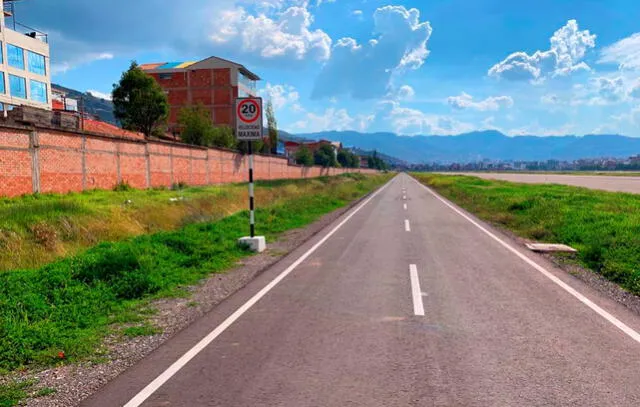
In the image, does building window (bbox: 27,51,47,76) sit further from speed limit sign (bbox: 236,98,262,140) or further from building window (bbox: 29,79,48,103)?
speed limit sign (bbox: 236,98,262,140)

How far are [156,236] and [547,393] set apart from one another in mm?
9245

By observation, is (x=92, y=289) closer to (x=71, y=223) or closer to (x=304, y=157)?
(x=71, y=223)

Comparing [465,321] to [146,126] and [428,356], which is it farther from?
[146,126]

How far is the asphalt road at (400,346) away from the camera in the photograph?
12.1 ft

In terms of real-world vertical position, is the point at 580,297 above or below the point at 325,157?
below

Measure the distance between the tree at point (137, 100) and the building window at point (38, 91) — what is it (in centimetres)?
1974

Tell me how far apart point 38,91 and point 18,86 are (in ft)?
12.1

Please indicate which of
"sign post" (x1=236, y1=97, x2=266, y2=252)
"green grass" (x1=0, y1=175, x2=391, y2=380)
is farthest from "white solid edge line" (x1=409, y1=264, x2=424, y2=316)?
"sign post" (x1=236, y1=97, x2=266, y2=252)

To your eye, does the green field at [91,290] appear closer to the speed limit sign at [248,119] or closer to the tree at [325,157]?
the speed limit sign at [248,119]

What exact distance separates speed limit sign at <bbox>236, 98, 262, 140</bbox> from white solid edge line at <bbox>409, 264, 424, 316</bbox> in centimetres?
537

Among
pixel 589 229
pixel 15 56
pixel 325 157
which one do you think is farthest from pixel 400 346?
pixel 325 157

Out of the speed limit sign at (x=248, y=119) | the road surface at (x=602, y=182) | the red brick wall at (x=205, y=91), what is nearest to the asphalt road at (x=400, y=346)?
the speed limit sign at (x=248, y=119)

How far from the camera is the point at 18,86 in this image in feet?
153

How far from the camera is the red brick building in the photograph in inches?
2633
